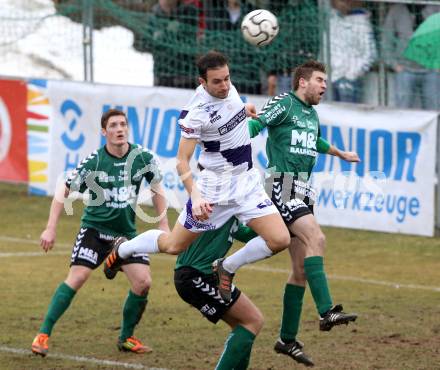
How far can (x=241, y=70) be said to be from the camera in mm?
16688

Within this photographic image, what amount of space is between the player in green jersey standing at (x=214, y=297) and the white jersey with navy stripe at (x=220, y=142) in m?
0.41

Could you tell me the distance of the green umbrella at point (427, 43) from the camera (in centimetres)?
1475

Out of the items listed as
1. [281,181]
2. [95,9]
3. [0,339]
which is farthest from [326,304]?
[95,9]

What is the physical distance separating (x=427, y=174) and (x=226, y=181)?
6997 millimetres

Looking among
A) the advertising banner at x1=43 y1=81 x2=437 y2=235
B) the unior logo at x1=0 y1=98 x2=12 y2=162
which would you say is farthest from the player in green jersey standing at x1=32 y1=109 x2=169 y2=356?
the unior logo at x1=0 y1=98 x2=12 y2=162

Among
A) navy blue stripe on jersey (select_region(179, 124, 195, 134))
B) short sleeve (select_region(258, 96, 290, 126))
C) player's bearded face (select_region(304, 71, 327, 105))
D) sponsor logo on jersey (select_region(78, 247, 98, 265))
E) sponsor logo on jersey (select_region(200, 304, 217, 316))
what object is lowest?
sponsor logo on jersey (select_region(78, 247, 98, 265))

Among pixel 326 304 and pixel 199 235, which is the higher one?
pixel 199 235

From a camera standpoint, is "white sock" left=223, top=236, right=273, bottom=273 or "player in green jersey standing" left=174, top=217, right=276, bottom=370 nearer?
"player in green jersey standing" left=174, top=217, right=276, bottom=370

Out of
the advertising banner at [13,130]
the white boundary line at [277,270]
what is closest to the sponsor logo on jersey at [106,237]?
the white boundary line at [277,270]

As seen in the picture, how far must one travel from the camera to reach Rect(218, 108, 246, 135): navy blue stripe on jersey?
849cm

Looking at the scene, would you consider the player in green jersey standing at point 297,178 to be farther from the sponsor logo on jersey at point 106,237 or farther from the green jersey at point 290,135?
the sponsor logo on jersey at point 106,237

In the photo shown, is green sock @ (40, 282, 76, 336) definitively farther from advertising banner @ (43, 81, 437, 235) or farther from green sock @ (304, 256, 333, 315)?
advertising banner @ (43, 81, 437, 235)

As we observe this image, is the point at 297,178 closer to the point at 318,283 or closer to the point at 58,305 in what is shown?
the point at 318,283

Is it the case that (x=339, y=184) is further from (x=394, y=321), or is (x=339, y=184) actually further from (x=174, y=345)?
(x=174, y=345)
